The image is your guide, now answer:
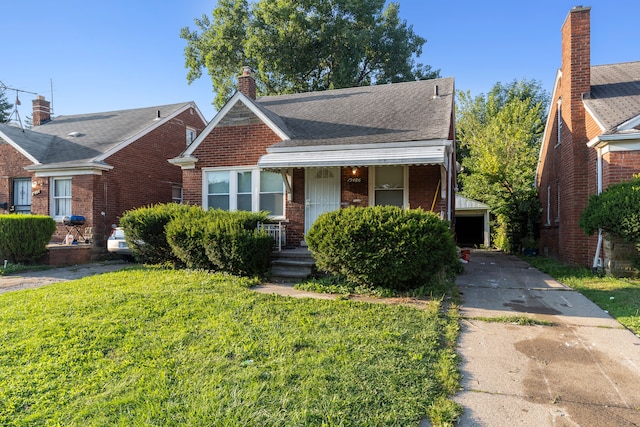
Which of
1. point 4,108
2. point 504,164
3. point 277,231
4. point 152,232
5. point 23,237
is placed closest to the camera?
point 152,232

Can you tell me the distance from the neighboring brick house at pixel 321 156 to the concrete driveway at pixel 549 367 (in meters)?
3.83

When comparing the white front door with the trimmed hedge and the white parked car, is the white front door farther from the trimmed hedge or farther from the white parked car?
the white parked car

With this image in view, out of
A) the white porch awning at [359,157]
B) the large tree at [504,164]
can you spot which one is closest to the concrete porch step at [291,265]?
the white porch awning at [359,157]

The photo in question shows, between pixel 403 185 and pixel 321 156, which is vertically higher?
pixel 321 156

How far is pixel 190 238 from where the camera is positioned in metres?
8.44

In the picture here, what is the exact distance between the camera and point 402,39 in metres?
27.1

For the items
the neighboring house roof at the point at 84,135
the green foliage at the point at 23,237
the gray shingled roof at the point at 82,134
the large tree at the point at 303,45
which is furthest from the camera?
the large tree at the point at 303,45

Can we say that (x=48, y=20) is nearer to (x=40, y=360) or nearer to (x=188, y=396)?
(x=40, y=360)

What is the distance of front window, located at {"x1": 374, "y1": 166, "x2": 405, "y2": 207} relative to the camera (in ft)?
32.3

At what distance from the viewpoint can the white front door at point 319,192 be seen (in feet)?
33.6

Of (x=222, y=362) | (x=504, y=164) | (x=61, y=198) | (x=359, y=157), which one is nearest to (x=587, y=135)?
(x=359, y=157)

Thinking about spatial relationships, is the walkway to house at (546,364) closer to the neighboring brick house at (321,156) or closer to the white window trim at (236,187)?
the neighboring brick house at (321,156)

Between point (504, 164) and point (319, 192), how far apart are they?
42.8 feet

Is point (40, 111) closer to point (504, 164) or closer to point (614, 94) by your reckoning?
point (504, 164)
